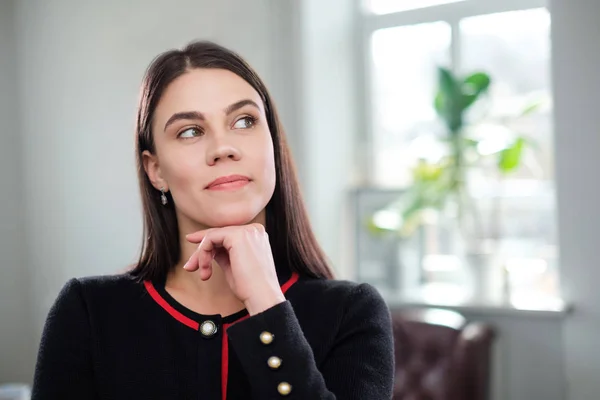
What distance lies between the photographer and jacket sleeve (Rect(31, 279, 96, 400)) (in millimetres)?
1100

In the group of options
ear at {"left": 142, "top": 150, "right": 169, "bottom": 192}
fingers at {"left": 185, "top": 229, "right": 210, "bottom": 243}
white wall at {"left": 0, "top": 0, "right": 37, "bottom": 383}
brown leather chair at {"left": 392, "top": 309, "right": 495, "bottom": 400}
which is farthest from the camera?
white wall at {"left": 0, "top": 0, "right": 37, "bottom": 383}

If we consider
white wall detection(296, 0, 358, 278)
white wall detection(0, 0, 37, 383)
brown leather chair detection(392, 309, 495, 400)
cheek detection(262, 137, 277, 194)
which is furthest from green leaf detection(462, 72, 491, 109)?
white wall detection(0, 0, 37, 383)

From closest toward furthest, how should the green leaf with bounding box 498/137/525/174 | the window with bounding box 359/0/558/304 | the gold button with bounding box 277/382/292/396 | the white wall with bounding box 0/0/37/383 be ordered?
the gold button with bounding box 277/382/292/396
the green leaf with bounding box 498/137/525/174
the window with bounding box 359/0/558/304
the white wall with bounding box 0/0/37/383

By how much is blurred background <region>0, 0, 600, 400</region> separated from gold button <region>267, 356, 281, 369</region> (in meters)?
1.45

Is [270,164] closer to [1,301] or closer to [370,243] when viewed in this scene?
[370,243]

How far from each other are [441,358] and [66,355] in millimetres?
1473

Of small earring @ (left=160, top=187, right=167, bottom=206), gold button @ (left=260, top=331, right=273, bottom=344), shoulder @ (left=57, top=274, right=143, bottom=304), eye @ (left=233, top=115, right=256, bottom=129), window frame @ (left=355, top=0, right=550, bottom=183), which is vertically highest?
window frame @ (left=355, top=0, right=550, bottom=183)

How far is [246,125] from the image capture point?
3.69ft

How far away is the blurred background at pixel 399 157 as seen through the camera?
2434mm

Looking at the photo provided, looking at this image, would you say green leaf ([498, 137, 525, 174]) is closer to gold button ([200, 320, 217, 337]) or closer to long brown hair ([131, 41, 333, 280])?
long brown hair ([131, 41, 333, 280])

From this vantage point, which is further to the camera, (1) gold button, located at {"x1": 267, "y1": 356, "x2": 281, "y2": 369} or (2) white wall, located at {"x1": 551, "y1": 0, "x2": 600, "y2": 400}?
(2) white wall, located at {"x1": 551, "y1": 0, "x2": 600, "y2": 400}

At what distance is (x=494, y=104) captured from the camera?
2.85 metres

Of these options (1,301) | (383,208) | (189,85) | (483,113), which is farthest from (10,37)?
(189,85)

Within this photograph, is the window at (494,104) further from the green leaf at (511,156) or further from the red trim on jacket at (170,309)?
the red trim on jacket at (170,309)
